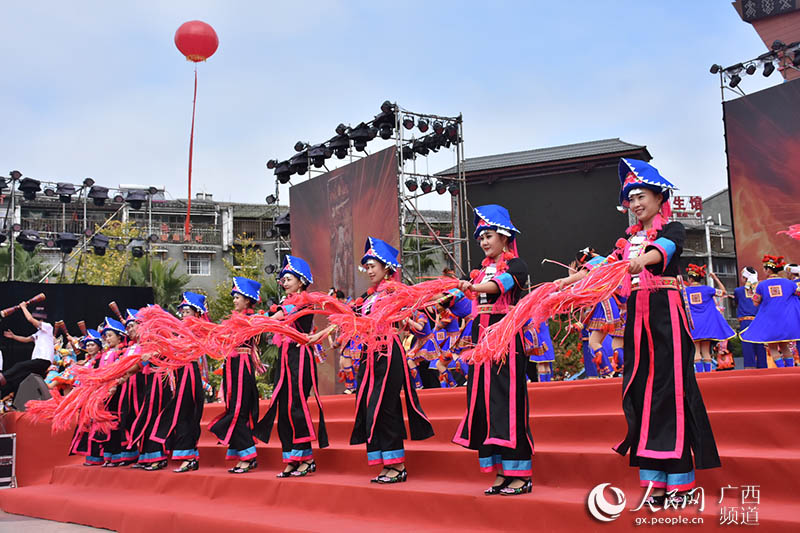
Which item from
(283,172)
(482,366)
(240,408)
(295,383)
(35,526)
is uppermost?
(283,172)

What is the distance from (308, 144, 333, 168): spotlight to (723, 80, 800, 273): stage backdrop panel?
22.4ft

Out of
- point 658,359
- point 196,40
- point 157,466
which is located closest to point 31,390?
point 157,466

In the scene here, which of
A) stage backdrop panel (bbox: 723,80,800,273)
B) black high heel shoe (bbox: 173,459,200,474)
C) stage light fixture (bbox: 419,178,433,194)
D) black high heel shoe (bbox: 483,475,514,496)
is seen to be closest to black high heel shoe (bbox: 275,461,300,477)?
black high heel shoe (bbox: 173,459,200,474)

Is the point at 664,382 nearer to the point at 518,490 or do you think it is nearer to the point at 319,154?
the point at 518,490

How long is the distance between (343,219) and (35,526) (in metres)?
8.54

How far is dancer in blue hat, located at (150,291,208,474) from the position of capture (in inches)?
253

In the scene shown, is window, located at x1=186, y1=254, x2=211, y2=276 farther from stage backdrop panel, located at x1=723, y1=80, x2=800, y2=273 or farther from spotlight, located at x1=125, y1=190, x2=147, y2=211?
stage backdrop panel, located at x1=723, y1=80, x2=800, y2=273

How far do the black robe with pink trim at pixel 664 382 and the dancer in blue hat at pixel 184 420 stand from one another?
3.94m

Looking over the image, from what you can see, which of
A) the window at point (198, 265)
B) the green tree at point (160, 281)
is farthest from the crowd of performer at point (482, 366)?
the window at point (198, 265)

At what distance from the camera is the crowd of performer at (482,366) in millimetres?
3461

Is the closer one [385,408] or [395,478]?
[395,478]

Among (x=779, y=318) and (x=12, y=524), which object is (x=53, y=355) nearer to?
(x=12, y=524)

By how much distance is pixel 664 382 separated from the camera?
3.42 metres

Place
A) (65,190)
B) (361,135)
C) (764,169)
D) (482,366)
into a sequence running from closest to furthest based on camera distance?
(482,366) < (764,169) < (361,135) < (65,190)
